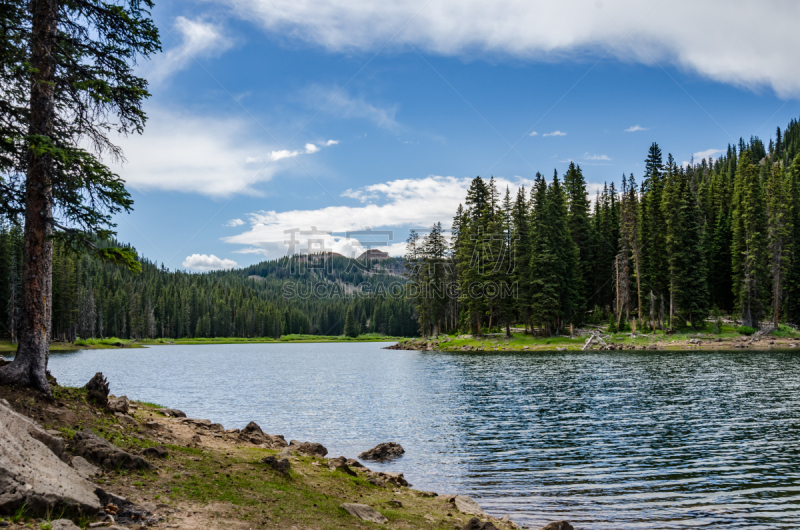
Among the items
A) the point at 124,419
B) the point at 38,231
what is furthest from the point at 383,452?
the point at 38,231

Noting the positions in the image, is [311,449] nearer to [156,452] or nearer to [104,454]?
[156,452]

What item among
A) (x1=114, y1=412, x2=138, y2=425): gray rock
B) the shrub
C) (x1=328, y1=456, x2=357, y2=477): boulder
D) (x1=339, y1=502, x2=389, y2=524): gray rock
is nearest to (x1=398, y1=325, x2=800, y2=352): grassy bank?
the shrub

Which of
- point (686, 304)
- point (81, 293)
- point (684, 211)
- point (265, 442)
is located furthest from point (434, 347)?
point (81, 293)

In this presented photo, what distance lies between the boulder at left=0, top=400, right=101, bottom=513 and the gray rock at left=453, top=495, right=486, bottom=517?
7.51 meters

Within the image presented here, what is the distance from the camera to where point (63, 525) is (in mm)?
6582

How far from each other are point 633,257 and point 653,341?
1337 centimetres

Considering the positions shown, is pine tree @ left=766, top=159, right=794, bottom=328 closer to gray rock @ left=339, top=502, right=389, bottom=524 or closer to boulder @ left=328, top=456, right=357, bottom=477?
boulder @ left=328, top=456, right=357, bottom=477

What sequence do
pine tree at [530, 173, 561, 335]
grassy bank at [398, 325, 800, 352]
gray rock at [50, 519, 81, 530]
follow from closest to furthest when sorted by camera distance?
gray rock at [50, 519, 81, 530]
grassy bank at [398, 325, 800, 352]
pine tree at [530, 173, 561, 335]

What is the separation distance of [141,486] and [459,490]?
27.1ft

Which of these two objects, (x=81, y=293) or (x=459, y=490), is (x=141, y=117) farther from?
(x=81, y=293)

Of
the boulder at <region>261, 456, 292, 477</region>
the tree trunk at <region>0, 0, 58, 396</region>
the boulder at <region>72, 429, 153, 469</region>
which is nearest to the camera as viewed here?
the boulder at <region>72, 429, 153, 469</region>

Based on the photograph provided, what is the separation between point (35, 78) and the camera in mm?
12297

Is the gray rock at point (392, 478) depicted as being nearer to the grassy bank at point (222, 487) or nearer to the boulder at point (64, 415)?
the grassy bank at point (222, 487)

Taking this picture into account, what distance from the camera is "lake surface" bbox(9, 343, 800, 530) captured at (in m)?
12.1
